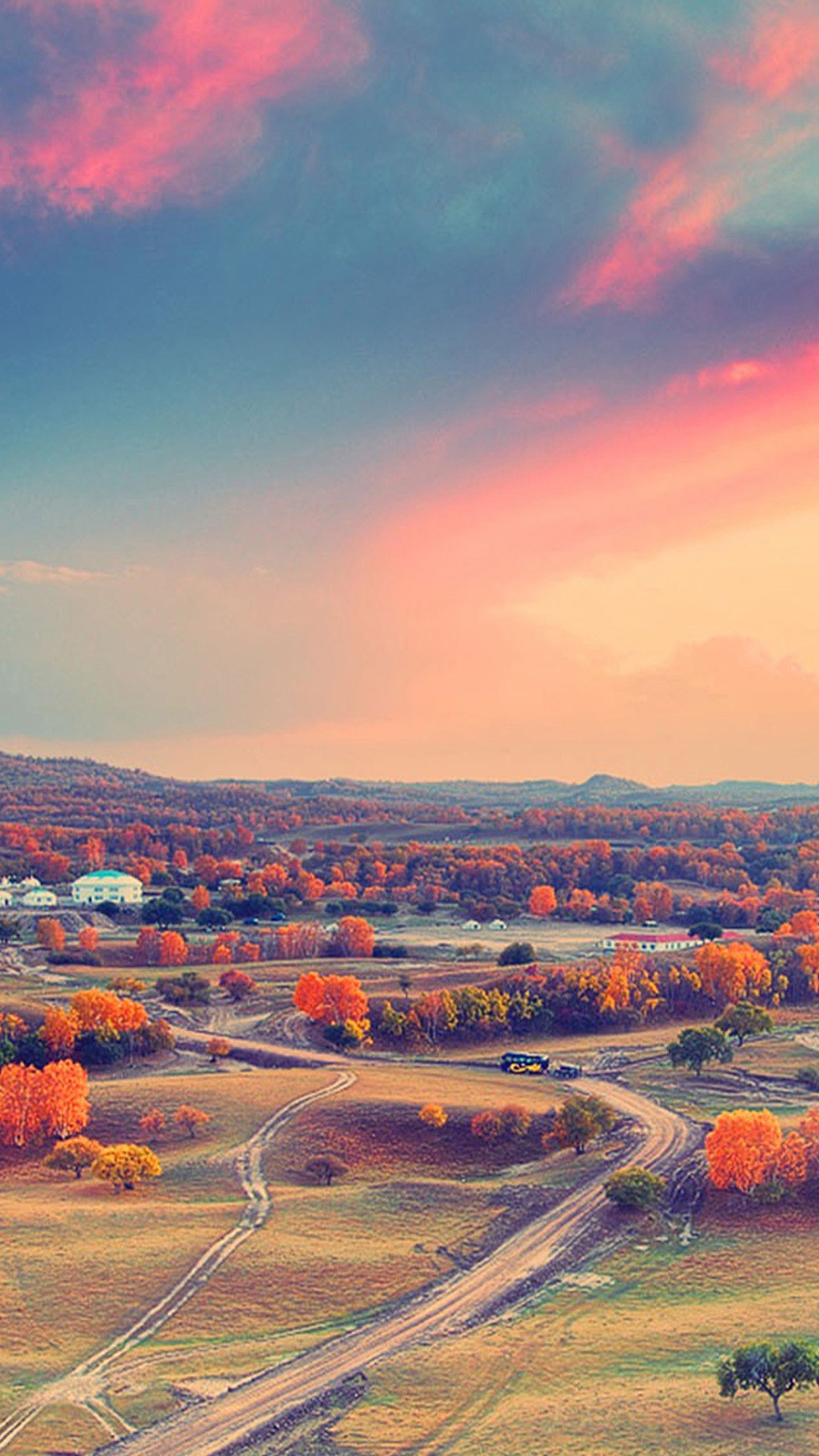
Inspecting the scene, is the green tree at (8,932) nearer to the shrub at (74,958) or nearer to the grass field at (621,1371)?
the shrub at (74,958)

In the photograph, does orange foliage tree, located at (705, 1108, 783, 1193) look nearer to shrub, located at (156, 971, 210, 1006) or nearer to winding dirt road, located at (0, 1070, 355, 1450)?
winding dirt road, located at (0, 1070, 355, 1450)

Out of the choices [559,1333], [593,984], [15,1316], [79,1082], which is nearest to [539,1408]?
[559,1333]

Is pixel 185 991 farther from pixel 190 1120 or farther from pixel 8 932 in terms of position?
pixel 190 1120

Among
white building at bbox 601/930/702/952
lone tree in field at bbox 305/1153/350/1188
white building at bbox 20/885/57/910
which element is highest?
white building at bbox 20/885/57/910

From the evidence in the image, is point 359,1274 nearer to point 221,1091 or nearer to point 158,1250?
point 158,1250

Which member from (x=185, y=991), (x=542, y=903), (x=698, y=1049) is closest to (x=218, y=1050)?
(x=185, y=991)

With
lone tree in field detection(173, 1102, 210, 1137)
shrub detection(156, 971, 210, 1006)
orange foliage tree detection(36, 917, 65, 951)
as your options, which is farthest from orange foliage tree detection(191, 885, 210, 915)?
lone tree in field detection(173, 1102, 210, 1137)
